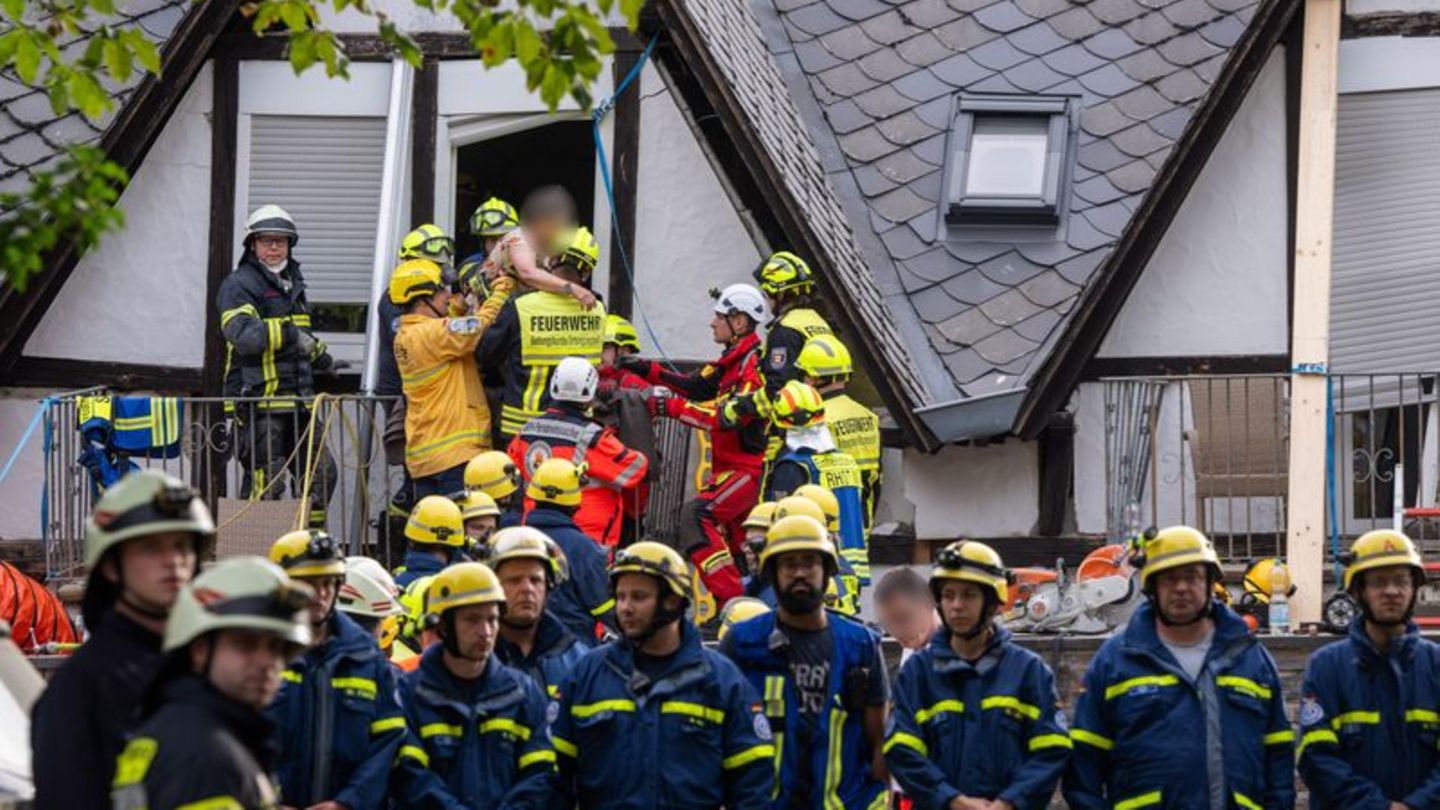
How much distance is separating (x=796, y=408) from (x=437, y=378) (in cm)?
211

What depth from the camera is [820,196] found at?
19266 millimetres

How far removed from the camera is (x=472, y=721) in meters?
12.2

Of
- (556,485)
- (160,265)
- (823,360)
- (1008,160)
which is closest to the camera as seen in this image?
(556,485)

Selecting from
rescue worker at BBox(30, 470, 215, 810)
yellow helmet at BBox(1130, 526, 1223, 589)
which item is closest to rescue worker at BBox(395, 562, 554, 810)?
yellow helmet at BBox(1130, 526, 1223, 589)

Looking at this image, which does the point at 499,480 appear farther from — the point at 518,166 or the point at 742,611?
the point at 518,166

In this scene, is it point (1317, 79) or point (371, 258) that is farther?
point (371, 258)

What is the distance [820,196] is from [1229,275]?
242cm

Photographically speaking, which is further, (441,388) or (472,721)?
(441,388)

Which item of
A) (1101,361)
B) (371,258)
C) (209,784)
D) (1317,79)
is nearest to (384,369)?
(371,258)

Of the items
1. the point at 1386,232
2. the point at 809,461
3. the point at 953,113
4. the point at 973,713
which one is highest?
the point at 953,113

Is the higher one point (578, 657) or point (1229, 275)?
point (1229, 275)

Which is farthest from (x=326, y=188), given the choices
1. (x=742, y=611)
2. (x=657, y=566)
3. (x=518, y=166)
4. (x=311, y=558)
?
(x=657, y=566)

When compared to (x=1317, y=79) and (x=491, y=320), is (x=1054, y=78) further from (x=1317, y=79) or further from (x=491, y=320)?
(x=491, y=320)

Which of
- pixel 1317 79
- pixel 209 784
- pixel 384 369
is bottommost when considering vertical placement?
pixel 209 784
